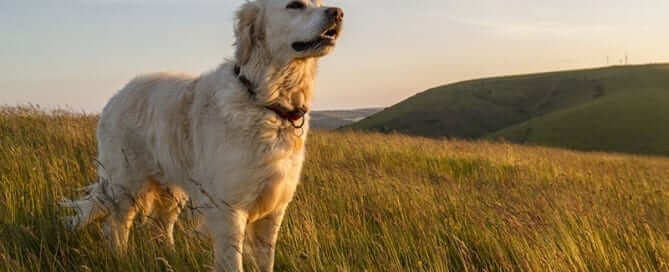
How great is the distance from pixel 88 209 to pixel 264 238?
145cm

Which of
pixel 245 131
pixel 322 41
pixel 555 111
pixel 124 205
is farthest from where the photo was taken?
pixel 555 111

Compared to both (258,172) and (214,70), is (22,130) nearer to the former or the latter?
(214,70)

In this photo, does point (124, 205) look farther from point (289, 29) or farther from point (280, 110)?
point (289, 29)

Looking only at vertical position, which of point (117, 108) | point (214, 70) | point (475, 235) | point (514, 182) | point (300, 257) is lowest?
point (514, 182)

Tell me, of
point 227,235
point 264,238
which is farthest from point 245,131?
point 264,238

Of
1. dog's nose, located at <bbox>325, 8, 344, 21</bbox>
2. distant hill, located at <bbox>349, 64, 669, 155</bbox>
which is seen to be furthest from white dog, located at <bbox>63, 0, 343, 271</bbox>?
distant hill, located at <bbox>349, 64, 669, 155</bbox>

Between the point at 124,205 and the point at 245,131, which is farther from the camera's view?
the point at 124,205

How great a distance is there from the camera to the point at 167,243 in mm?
3125

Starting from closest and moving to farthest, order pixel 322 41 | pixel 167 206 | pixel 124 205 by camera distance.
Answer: pixel 322 41
pixel 124 205
pixel 167 206

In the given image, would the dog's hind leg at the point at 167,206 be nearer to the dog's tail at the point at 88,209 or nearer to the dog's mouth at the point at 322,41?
the dog's tail at the point at 88,209

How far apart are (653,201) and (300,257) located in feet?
15.9

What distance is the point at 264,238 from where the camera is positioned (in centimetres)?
310

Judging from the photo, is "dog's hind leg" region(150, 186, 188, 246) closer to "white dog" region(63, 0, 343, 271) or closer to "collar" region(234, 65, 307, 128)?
"white dog" region(63, 0, 343, 271)

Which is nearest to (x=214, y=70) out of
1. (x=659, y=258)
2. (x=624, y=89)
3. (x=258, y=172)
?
(x=258, y=172)
